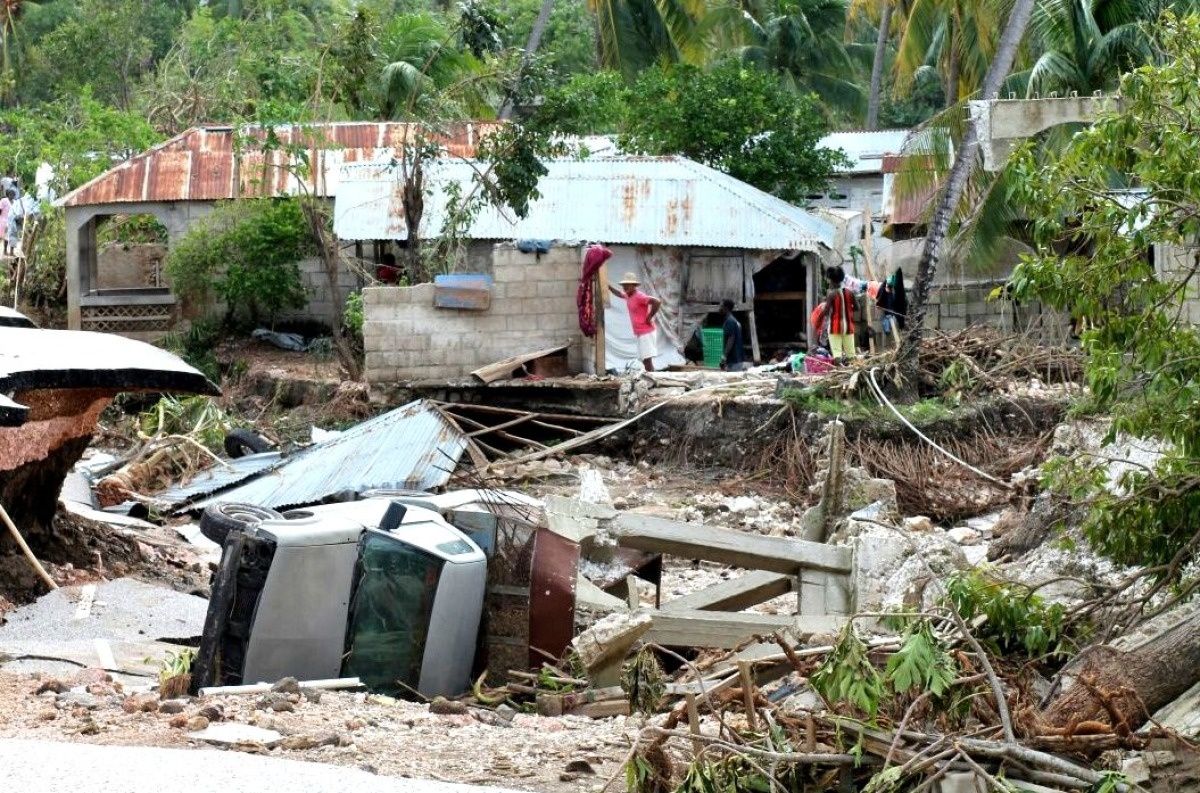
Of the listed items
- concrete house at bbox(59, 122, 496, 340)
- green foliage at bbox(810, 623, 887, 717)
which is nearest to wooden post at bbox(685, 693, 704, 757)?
green foliage at bbox(810, 623, 887, 717)

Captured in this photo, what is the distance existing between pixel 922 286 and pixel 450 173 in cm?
929

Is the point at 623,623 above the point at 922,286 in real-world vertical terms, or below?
below

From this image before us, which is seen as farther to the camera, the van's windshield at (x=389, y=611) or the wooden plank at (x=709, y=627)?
the van's windshield at (x=389, y=611)

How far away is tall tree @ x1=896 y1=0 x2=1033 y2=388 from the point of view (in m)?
19.5

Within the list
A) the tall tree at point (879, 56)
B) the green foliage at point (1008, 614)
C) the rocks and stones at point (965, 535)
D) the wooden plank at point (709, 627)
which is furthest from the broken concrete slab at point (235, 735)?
the tall tree at point (879, 56)

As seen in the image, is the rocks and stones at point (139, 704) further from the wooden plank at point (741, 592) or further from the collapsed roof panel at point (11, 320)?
the collapsed roof panel at point (11, 320)

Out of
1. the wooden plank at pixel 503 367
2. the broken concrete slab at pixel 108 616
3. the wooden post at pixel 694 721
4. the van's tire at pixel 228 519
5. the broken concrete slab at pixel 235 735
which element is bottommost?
the broken concrete slab at pixel 108 616

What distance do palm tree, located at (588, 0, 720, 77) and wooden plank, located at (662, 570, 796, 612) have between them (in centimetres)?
2488

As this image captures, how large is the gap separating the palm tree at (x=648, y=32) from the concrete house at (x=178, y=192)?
6.17 meters

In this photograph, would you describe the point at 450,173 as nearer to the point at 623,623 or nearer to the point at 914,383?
the point at 914,383

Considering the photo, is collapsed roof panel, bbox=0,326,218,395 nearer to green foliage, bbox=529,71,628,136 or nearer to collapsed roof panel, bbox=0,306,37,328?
collapsed roof panel, bbox=0,306,37,328

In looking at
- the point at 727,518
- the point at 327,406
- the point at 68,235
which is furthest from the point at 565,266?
the point at 68,235

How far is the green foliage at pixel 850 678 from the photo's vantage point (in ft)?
20.5

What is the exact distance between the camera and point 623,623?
31.5 feet
